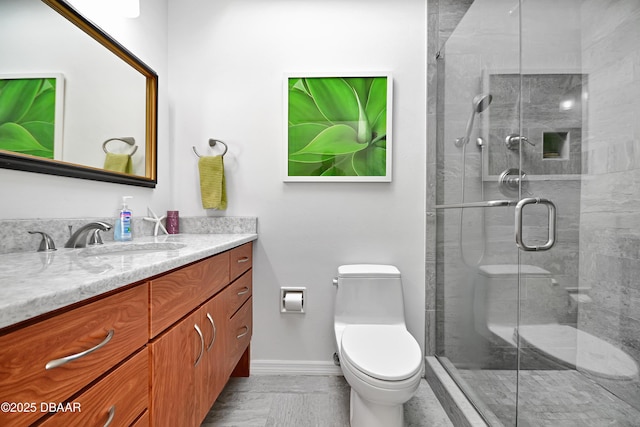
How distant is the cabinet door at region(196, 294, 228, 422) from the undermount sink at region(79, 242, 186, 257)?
1.04 ft

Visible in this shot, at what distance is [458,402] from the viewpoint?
1420mm

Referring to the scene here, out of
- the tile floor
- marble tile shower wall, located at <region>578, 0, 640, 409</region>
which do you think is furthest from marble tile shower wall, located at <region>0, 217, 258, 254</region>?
marble tile shower wall, located at <region>578, 0, 640, 409</region>

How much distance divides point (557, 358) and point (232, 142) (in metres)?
1.93

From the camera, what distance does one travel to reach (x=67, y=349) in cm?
54

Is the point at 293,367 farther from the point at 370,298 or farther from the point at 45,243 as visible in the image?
the point at 45,243

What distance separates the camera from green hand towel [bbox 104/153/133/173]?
142cm

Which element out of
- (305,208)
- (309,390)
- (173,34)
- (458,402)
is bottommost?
(309,390)

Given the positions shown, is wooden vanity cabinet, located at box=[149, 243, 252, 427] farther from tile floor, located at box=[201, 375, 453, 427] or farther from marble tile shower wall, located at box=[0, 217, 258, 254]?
marble tile shower wall, located at box=[0, 217, 258, 254]

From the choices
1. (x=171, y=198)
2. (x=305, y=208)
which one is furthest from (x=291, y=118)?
(x=171, y=198)

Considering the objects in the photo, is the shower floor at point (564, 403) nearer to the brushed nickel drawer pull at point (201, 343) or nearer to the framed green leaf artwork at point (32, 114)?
the brushed nickel drawer pull at point (201, 343)

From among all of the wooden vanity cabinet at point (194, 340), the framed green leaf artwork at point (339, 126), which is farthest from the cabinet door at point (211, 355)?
the framed green leaf artwork at point (339, 126)

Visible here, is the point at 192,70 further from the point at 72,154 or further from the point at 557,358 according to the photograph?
the point at 557,358

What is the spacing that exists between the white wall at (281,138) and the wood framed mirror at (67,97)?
39 cm

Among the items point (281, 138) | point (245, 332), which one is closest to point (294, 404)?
point (245, 332)
